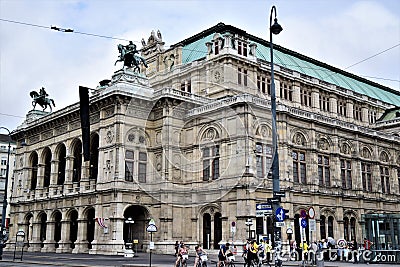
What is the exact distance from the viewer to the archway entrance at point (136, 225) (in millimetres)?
51688

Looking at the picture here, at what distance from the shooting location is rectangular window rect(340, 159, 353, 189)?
58.1 m

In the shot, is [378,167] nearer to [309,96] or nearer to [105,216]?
[309,96]

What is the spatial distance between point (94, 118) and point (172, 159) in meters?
10.8

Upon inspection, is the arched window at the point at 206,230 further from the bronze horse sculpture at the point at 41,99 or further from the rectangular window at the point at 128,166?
the bronze horse sculpture at the point at 41,99

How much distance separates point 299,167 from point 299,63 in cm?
2237

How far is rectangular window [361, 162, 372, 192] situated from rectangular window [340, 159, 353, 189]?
103 inches

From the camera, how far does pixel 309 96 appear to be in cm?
6625

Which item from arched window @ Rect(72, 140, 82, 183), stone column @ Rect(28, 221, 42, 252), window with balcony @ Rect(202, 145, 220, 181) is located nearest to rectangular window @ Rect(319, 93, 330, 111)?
window with balcony @ Rect(202, 145, 220, 181)

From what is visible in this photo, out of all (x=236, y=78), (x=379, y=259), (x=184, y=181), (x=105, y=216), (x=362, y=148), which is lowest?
(x=379, y=259)

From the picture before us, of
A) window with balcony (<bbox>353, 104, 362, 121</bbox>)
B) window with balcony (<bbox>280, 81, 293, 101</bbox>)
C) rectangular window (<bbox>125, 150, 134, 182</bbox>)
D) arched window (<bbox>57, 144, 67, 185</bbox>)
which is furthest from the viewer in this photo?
window with balcony (<bbox>353, 104, 362, 121</bbox>)

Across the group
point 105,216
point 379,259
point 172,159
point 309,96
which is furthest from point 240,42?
point 379,259

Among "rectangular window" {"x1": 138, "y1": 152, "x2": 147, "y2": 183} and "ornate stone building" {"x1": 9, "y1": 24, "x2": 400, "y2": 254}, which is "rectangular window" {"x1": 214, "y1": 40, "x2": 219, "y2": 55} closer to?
"ornate stone building" {"x1": 9, "y1": 24, "x2": 400, "y2": 254}

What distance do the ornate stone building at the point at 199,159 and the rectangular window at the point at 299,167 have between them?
125 mm

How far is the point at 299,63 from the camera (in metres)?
70.0
